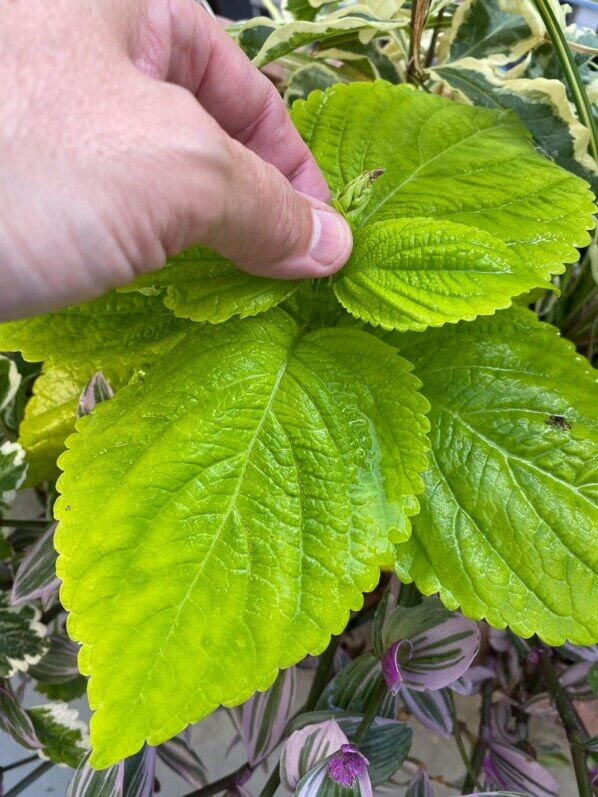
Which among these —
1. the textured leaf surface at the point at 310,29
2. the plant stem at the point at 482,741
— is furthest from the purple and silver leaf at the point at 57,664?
the textured leaf surface at the point at 310,29

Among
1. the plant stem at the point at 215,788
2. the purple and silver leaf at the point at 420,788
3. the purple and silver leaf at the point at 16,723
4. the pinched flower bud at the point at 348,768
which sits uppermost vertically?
the pinched flower bud at the point at 348,768

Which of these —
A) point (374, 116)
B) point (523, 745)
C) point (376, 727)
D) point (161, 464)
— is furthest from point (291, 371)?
point (523, 745)

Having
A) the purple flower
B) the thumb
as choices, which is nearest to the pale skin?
the thumb

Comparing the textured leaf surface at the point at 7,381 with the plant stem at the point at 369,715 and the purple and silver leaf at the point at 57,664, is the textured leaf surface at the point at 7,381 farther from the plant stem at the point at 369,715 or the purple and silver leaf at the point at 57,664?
the plant stem at the point at 369,715

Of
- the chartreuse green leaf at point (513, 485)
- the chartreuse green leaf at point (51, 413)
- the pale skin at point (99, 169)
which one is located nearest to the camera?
the pale skin at point (99, 169)

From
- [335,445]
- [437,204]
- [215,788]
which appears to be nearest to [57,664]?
[215,788]

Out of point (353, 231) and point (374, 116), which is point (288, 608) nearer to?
point (353, 231)

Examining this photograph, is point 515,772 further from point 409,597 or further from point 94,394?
point 94,394

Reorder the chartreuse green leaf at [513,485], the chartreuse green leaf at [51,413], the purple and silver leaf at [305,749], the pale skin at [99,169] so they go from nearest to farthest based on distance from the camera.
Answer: the pale skin at [99,169] → the chartreuse green leaf at [513,485] → the purple and silver leaf at [305,749] → the chartreuse green leaf at [51,413]
